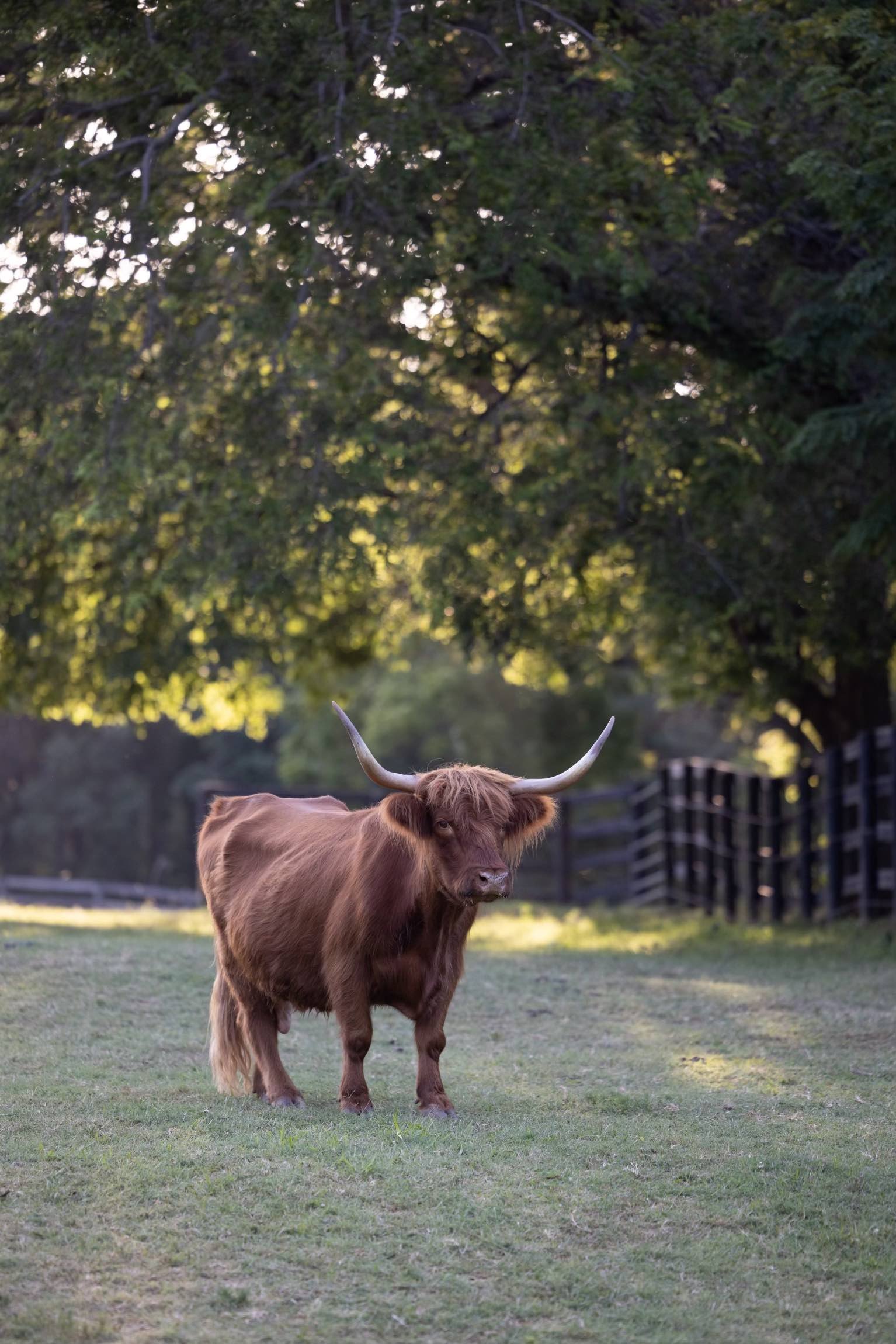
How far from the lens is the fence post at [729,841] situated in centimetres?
1758

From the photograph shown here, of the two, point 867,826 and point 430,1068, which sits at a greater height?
point 867,826

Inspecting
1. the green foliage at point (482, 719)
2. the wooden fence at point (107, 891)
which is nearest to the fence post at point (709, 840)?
the wooden fence at point (107, 891)

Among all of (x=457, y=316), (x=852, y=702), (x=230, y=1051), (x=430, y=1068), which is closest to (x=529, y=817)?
(x=430, y=1068)

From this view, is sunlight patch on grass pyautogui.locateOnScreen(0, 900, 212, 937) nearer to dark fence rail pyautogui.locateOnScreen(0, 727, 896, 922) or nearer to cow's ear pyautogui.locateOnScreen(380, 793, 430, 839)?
dark fence rail pyautogui.locateOnScreen(0, 727, 896, 922)

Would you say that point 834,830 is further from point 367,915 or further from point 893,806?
point 367,915

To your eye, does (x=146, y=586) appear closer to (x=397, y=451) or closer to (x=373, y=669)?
(x=397, y=451)

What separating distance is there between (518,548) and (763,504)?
224 cm

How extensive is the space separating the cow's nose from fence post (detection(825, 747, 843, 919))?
407 inches

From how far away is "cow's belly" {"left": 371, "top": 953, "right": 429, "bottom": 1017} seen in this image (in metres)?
6.08

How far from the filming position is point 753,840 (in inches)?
667

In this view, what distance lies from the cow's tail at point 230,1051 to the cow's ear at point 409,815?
4.52 ft

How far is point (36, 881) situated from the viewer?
2639cm

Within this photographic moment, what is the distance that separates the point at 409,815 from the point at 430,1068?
107 cm

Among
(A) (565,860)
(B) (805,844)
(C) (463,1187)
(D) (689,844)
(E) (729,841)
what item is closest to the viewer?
(C) (463,1187)
